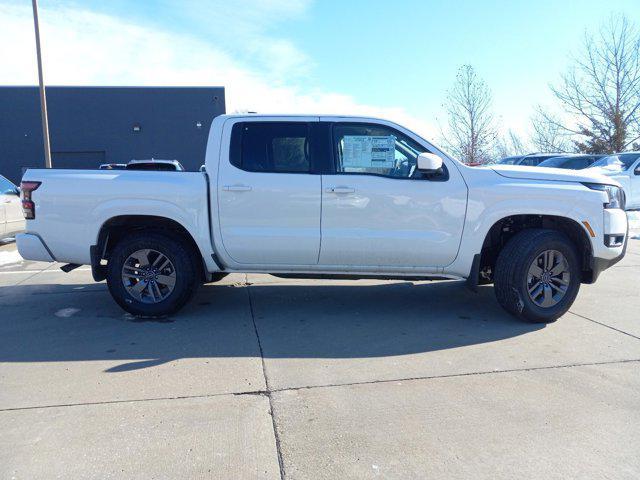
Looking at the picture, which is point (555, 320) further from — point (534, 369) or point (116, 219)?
point (116, 219)

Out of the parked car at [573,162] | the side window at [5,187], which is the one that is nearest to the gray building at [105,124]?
the side window at [5,187]

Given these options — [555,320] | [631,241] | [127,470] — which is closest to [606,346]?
[555,320]

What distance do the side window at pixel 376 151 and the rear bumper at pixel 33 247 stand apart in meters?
3.10

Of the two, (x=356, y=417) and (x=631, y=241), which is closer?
(x=356, y=417)

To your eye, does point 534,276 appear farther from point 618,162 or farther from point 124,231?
point 618,162

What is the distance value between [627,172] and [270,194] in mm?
12150

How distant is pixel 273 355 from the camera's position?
4145 millimetres

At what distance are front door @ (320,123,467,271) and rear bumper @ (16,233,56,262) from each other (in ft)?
9.32

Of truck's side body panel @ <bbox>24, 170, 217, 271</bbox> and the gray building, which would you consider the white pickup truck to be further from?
the gray building

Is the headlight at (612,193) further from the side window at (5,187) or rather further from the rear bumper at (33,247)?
the side window at (5,187)

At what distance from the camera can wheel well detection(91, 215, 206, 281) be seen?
503 centimetres

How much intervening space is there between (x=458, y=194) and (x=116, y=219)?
342 cm

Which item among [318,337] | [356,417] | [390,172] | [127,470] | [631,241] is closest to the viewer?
[127,470]

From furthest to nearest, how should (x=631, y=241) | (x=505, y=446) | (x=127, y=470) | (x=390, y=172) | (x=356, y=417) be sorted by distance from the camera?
1. (x=631, y=241)
2. (x=390, y=172)
3. (x=356, y=417)
4. (x=505, y=446)
5. (x=127, y=470)
